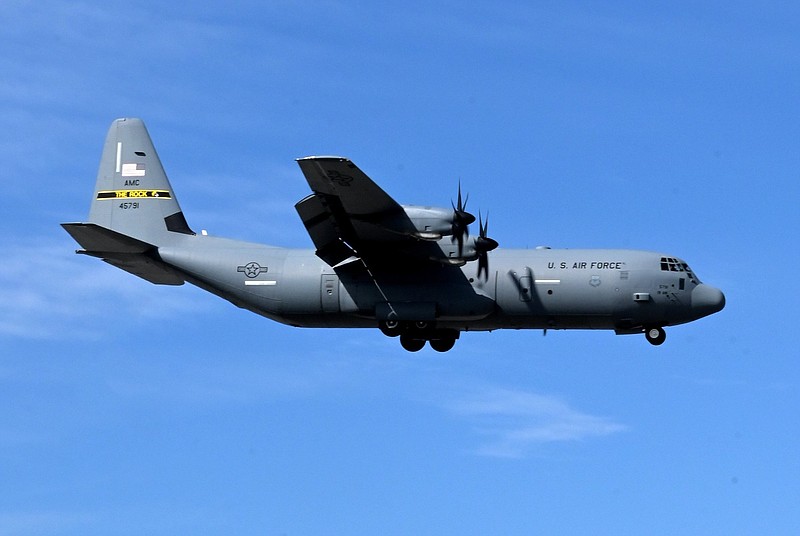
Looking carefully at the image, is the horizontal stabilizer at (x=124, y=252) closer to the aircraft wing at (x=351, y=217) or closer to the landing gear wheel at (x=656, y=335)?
the aircraft wing at (x=351, y=217)

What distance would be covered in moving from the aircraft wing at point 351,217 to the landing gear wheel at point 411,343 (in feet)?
9.97

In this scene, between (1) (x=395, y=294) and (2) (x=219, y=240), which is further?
(2) (x=219, y=240)

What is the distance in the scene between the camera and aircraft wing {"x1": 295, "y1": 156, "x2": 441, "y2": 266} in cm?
3266

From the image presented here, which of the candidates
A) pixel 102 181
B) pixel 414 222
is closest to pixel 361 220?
pixel 414 222

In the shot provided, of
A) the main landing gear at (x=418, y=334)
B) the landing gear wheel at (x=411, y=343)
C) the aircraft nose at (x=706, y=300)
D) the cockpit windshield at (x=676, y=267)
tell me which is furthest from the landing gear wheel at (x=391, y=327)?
the aircraft nose at (x=706, y=300)

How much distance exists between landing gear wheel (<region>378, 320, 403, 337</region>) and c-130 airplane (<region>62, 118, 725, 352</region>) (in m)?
0.03

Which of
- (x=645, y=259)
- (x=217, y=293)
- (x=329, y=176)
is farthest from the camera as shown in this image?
(x=217, y=293)

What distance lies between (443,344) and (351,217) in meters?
6.00

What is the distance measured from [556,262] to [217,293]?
10.5m

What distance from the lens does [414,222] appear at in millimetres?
33469

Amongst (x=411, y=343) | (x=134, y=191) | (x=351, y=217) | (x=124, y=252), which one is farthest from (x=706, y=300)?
(x=134, y=191)

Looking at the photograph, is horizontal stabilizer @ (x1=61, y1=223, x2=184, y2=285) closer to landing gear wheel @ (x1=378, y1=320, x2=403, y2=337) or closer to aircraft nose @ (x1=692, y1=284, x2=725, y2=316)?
landing gear wheel @ (x1=378, y1=320, x2=403, y2=337)

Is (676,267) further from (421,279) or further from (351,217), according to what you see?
(351,217)

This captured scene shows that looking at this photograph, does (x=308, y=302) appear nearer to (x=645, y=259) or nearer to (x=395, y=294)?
(x=395, y=294)
